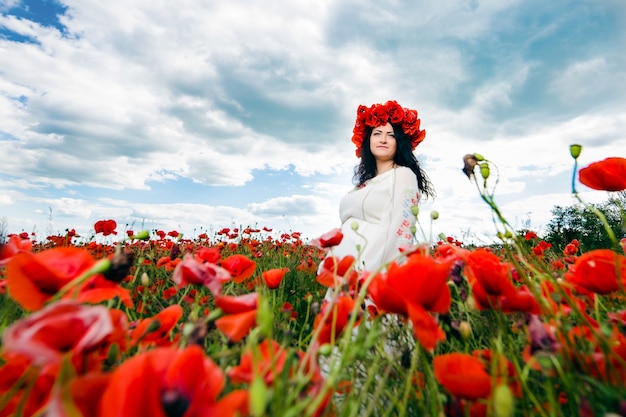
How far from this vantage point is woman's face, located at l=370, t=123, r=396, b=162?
394 cm

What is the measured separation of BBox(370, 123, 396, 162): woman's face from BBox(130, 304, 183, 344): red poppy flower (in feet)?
10.8

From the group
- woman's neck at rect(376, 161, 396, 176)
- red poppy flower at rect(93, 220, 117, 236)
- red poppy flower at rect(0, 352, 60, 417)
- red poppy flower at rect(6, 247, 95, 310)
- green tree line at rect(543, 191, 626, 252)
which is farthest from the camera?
green tree line at rect(543, 191, 626, 252)

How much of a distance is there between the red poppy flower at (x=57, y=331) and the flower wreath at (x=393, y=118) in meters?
3.82

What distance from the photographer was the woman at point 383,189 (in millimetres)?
2881

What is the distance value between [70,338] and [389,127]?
150 inches

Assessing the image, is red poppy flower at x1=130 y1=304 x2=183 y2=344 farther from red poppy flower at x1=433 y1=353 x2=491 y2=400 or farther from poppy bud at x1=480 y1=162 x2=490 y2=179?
poppy bud at x1=480 y1=162 x2=490 y2=179

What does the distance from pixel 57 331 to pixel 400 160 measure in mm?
3829

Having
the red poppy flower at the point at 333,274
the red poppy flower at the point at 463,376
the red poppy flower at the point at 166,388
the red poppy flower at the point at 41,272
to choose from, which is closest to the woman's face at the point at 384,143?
the red poppy flower at the point at 333,274

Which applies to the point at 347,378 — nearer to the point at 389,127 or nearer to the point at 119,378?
the point at 119,378

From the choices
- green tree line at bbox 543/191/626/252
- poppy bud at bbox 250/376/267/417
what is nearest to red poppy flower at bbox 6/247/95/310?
poppy bud at bbox 250/376/267/417

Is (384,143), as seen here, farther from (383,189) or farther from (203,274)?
(203,274)

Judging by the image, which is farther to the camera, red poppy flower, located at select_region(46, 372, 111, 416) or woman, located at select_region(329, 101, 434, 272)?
woman, located at select_region(329, 101, 434, 272)

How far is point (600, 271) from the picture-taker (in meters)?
0.89

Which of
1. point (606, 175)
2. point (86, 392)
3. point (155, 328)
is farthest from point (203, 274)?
point (606, 175)
